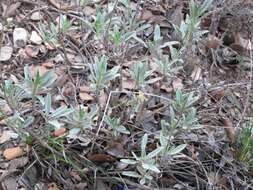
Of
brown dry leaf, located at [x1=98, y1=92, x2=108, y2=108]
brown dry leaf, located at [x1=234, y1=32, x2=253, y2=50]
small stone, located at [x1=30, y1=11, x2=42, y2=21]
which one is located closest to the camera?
brown dry leaf, located at [x1=98, y1=92, x2=108, y2=108]

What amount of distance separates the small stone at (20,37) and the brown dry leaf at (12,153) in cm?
41

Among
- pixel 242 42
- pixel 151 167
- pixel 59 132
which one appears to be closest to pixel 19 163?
pixel 59 132

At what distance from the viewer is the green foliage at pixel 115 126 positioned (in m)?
1.54

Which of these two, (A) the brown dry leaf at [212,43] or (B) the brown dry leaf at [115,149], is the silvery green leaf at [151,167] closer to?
(B) the brown dry leaf at [115,149]

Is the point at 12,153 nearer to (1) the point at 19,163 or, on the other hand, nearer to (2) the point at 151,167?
(1) the point at 19,163

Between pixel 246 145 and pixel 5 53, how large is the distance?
0.83 m

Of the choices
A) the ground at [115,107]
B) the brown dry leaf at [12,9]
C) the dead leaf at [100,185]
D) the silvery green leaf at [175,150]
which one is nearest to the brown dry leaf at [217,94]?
the ground at [115,107]

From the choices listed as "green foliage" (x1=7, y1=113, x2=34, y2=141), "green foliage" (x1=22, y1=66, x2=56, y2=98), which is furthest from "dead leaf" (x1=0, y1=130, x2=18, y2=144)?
"green foliage" (x1=22, y1=66, x2=56, y2=98)

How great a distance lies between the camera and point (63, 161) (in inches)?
61.9

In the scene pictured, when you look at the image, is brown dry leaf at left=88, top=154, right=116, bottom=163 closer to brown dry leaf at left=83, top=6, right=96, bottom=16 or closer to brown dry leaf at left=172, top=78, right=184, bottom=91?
brown dry leaf at left=172, top=78, right=184, bottom=91

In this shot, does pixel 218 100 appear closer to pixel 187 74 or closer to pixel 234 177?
pixel 187 74

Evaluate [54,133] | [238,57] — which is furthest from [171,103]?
[238,57]

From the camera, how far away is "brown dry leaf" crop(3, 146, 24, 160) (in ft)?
5.21

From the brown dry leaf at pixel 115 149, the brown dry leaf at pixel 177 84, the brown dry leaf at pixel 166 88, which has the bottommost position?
the brown dry leaf at pixel 115 149
